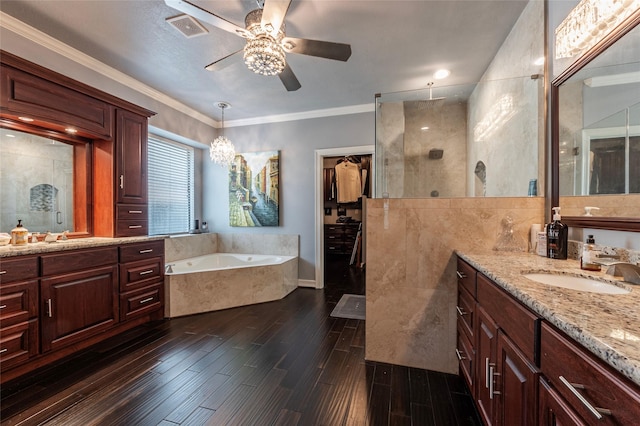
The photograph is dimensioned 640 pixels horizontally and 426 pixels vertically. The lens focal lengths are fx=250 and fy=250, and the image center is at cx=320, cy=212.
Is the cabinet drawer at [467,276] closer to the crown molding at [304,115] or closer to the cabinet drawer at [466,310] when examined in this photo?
the cabinet drawer at [466,310]

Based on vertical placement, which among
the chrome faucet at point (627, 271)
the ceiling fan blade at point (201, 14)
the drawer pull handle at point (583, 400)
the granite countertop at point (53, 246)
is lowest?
the drawer pull handle at point (583, 400)

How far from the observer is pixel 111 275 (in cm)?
235

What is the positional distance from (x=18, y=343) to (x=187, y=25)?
8.75ft

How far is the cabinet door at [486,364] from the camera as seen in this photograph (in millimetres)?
1120

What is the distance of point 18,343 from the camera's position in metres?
1.76

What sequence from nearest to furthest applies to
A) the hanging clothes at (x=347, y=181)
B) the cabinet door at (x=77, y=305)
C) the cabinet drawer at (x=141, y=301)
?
the cabinet door at (x=77, y=305) → the cabinet drawer at (x=141, y=301) → the hanging clothes at (x=347, y=181)

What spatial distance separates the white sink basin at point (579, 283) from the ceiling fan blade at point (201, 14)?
211 cm

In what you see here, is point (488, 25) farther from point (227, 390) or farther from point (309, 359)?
point (227, 390)

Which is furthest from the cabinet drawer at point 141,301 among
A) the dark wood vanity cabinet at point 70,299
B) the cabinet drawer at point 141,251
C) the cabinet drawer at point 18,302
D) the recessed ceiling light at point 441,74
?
the recessed ceiling light at point 441,74

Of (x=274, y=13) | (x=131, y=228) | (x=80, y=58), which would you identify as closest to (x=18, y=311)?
(x=131, y=228)

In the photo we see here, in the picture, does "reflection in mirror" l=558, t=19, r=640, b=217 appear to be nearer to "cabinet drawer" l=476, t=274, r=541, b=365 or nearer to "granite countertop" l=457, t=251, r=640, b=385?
"granite countertop" l=457, t=251, r=640, b=385

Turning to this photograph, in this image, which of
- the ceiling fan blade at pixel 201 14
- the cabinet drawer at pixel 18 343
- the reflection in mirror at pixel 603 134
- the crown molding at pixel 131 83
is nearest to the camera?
the reflection in mirror at pixel 603 134

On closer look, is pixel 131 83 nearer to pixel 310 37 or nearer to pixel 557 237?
pixel 310 37

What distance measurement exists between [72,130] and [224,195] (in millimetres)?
2146
